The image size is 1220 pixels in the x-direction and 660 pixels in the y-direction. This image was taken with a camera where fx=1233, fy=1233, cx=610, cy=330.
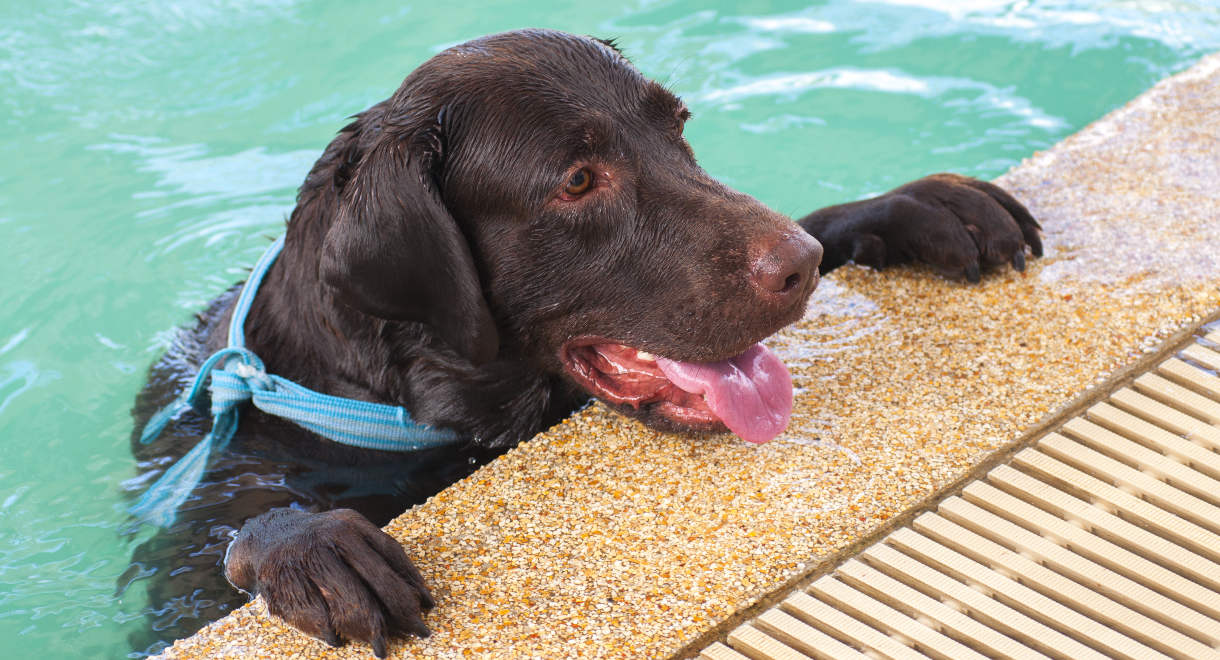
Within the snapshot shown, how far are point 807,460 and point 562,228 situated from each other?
821 millimetres

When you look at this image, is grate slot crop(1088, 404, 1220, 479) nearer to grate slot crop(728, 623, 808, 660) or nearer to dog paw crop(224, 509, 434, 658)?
grate slot crop(728, 623, 808, 660)

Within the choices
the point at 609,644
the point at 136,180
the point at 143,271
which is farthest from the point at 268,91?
the point at 609,644

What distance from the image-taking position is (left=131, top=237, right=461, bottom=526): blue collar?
3.21m

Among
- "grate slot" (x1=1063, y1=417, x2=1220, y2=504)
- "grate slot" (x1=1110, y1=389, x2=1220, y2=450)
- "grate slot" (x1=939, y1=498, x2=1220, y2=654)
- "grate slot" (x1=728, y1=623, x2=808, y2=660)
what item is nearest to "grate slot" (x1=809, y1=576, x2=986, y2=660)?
"grate slot" (x1=728, y1=623, x2=808, y2=660)

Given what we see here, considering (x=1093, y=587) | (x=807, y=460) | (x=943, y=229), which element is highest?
(x=943, y=229)

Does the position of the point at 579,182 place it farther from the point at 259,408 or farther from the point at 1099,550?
the point at 1099,550

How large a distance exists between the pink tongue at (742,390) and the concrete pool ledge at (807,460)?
0.12 meters

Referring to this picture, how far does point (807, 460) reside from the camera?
3.01m

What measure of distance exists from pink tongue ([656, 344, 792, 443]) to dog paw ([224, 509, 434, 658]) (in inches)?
32.9

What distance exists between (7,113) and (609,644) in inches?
214

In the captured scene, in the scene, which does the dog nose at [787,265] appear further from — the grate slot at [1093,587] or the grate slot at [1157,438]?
the grate slot at [1157,438]

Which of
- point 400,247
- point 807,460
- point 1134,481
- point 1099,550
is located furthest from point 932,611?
point 400,247

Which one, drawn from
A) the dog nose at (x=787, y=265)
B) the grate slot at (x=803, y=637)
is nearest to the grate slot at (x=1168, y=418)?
the dog nose at (x=787, y=265)

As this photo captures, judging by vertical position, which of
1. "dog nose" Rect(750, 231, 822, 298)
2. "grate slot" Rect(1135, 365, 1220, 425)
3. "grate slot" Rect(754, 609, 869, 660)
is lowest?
"grate slot" Rect(754, 609, 869, 660)
